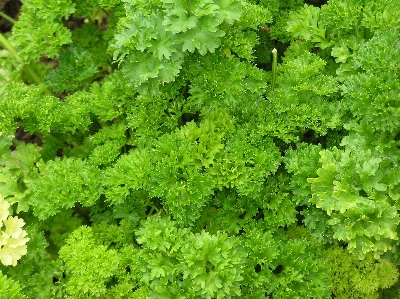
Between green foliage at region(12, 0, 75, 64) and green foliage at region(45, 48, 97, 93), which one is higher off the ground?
green foliage at region(12, 0, 75, 64)

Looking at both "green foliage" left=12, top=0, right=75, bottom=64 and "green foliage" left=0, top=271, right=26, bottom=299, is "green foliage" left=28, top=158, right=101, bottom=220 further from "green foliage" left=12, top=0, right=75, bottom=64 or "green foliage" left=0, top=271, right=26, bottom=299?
"green foliage" left=12, top=0, right=75, bottom=64

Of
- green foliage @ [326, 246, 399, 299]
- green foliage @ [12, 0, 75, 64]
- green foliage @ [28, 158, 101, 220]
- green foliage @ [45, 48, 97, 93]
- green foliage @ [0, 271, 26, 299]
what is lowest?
green foliage @ [326, 246, 399, 299]

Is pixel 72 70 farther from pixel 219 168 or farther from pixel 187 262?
pixel 187 262

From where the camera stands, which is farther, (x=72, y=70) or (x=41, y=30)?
(x=72, y=70)

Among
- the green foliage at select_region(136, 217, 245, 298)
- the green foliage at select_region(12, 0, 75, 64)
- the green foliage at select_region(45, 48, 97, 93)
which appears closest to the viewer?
the green foliage at select_region(136, 217, 245, 298)

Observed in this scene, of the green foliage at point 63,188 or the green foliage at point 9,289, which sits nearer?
the green foliage at point 9,289

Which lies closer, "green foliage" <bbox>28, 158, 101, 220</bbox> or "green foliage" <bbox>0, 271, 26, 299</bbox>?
"green foliage" <bbox>0, 271, 26, 299</bbox>

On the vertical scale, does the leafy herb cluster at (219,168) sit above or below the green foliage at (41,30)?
below

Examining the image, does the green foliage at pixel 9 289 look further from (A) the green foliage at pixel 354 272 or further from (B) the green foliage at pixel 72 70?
(A) the green foliage at pixel 354 272

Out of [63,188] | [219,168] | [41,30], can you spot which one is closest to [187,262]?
[219,168]

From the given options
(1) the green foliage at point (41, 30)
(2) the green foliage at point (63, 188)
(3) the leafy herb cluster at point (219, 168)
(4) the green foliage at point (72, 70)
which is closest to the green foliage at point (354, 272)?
(3) the leafy herb cluster at point (219, 168)

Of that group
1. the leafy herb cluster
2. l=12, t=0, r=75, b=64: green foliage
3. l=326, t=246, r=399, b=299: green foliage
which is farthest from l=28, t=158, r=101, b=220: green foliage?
l=326, t=246, r=399, b=299: green foliage

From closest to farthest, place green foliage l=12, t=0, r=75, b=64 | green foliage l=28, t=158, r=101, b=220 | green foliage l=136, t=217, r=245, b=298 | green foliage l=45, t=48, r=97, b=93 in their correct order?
1. green foliage l=136, t=217, r=245, b=298
2. green foliage l=28, t=158, r=101, b=220
3. green foliage l=12, t=0, r=75, b=64
4. green foliage l=45, t=48, r=97, b=93
